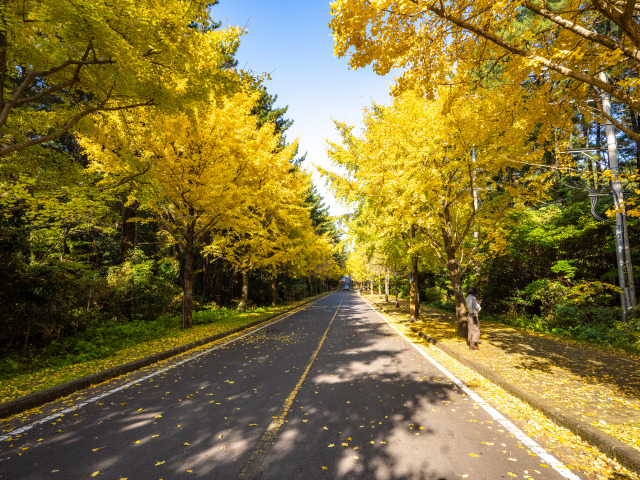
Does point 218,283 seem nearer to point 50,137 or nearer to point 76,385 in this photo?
point 76,385

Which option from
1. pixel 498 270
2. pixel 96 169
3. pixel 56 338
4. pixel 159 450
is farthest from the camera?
pixel 498 270

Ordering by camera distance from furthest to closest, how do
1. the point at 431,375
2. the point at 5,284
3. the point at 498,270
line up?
the point at 498,270 < the point at 5,284 < the point at 431,375

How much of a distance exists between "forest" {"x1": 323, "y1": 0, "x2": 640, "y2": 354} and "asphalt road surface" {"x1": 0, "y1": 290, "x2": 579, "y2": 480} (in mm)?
3328

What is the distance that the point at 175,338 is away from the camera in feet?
33.2

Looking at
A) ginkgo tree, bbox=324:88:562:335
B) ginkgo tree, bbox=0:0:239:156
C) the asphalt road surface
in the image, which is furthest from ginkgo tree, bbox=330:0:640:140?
the asphalt road surface

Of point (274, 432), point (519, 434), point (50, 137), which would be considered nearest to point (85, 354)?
point (50, 137)

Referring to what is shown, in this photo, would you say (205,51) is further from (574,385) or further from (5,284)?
(574,385)

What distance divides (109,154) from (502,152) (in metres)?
11.9

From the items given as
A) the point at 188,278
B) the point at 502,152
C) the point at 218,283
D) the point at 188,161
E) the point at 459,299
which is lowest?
the point at 459,299

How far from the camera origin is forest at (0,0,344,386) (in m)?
5.48

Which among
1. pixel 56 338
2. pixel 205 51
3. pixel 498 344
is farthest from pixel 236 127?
pixel 498 344

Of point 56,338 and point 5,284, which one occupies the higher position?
point 5,284

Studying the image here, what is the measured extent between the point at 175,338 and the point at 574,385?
1041cm

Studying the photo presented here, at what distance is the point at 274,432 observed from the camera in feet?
12.2
